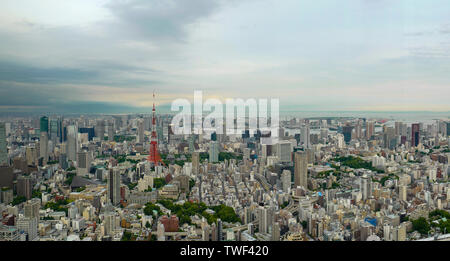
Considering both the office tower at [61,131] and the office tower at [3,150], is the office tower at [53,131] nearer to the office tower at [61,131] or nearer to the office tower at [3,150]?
the office tower at [61,131]

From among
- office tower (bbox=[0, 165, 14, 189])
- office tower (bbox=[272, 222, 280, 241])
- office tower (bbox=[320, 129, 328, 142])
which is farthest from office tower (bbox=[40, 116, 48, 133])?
office tower (bbox=[320, 129, 328, 142])

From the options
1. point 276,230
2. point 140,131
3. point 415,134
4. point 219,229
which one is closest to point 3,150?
point 140,131

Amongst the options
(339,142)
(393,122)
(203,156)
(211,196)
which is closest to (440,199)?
(393,122)

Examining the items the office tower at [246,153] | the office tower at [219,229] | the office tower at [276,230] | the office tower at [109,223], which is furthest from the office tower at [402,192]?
the office tower at [109,223]

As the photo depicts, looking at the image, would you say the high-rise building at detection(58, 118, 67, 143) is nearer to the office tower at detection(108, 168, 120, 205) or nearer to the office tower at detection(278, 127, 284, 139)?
the office tower at detection(108, 168, 120, 205)

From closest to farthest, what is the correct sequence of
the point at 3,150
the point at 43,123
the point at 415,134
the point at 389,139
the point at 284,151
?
the point at 43,123, the point at 3,150, the point at 415,134, the point at 389,139, the point at 284,151

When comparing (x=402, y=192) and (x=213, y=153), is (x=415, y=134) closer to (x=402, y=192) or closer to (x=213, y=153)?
(x=402, y=192)

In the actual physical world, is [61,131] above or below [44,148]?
above

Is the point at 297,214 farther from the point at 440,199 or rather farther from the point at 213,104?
the point at 440,199
